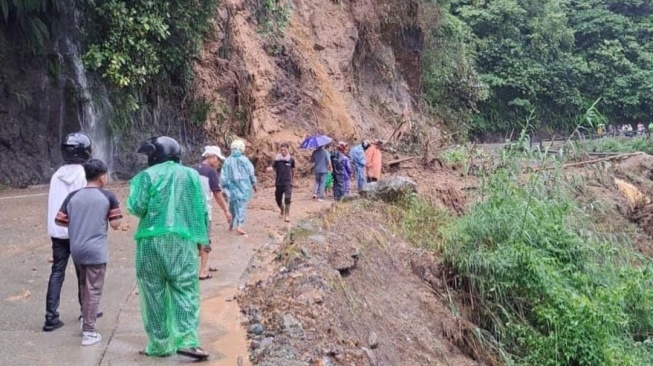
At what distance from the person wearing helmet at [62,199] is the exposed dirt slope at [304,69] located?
484 inches

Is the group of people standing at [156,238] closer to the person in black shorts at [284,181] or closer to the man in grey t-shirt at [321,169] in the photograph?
the person in black shorts at [284,181]

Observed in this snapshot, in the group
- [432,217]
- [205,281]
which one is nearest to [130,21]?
[432,217]

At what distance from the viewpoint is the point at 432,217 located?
13.1 m

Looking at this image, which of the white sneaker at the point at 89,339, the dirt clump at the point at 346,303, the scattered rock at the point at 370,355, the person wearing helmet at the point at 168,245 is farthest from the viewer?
the scattered rock at the point at 370,355

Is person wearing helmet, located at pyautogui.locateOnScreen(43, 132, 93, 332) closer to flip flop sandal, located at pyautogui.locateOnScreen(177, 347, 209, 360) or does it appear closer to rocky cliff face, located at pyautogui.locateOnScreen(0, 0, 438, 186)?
flip flop sandal, located at pyautogui.locateOnScreen(177, 347, 209, 360)

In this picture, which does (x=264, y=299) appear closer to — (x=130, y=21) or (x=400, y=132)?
(x=130, y=21)

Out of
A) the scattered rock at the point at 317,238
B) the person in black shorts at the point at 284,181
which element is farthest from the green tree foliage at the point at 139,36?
the scattered rock at the point at 317,238

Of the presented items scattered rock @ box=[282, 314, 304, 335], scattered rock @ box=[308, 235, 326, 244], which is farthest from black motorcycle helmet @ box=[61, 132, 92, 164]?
scattered rock @ box=[308, 235, 326, 244]

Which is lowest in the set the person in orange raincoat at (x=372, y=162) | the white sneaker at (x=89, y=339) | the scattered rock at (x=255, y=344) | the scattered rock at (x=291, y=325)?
the scattered rock at (x=255, y=344)

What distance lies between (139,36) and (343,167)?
19.3ft

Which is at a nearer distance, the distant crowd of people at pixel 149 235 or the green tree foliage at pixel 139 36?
the distant crowd of people at pixel 149 235

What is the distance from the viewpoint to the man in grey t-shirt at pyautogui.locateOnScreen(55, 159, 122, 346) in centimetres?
569

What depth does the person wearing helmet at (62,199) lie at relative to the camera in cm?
613

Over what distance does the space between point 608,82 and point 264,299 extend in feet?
132
